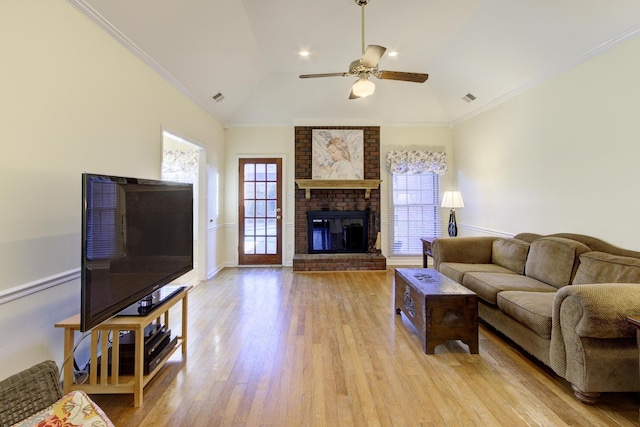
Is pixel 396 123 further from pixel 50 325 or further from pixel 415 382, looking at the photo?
pixel 50 325

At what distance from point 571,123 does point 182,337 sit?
444cm

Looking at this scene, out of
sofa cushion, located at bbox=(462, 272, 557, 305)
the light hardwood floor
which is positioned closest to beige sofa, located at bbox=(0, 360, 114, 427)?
the light hardwood floor

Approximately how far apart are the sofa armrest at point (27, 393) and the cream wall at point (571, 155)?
13.4 ft

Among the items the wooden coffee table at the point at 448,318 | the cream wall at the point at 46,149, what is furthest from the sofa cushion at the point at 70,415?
the wooden coffee table at the point at 448,318

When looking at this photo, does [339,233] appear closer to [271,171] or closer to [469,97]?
[271,171]

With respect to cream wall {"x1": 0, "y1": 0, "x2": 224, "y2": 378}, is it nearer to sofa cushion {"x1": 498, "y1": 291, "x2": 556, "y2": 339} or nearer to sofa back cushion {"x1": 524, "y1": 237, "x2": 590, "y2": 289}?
sofa cushion {"x1": 498, "y1": 291, "x2": 556, "y2": 339}

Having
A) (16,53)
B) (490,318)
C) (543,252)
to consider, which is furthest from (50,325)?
(543,252)

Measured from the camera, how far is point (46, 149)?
181 cm

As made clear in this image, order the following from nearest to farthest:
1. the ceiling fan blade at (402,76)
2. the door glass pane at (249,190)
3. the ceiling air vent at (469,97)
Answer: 1. the ceiling fan blade at (402,76)
2. the ceiling air vent at (469,97)
3. the door glass pane at (249,190)

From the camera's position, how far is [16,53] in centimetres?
163

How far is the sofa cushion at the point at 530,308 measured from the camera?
2090mm

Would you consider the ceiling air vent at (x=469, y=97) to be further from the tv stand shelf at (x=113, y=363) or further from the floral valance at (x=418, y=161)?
the tv stand shelf at (x=113, y=363)

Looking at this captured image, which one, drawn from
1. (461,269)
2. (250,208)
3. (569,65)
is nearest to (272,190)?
(250,208)

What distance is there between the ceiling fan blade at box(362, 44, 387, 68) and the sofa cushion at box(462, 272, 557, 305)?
2435mm
